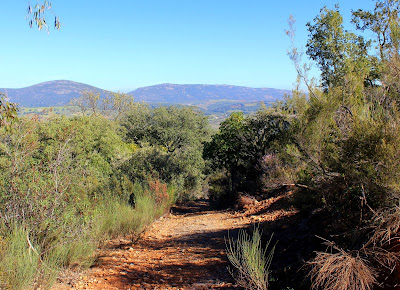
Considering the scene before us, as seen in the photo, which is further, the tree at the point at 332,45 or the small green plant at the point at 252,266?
the tree at the point at 332,45

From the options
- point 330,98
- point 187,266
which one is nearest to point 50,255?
point 187,266

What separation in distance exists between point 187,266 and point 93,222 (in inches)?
73.9

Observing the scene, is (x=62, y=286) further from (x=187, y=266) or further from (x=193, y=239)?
(x=193, y=239)

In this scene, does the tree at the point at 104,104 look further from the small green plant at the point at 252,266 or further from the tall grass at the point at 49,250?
the small green plant at the point at 252,266

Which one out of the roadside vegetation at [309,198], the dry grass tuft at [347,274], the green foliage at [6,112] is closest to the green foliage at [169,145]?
the roadside vegetation at [309,198]

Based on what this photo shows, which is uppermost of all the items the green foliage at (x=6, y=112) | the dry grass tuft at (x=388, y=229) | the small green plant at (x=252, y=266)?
the green foliage at (x=6, y=112)

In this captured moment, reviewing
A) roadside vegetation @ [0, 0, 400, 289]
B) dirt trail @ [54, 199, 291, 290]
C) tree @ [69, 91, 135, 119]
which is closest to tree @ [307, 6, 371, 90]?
roadside vegetation @ [0, 0, 400, 289]

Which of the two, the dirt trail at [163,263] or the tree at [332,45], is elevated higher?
the tree at [332,45]

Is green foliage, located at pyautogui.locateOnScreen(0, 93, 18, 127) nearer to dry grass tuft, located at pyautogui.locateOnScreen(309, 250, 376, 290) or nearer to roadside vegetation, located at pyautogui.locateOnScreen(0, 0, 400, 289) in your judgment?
roadside vegetation, located at pyautogui.locateOnScreen(0, 0, 400, 289)

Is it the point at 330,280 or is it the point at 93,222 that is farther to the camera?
the point at 93,222

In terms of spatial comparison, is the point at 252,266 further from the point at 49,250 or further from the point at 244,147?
the point at 244,147

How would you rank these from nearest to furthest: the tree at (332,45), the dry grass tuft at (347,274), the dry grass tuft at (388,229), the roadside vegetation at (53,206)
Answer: the dry grass tuft at (347,274), the dry grass tuft at (388,229), the roadside vegetation at (53,206), the tree at (332,45)

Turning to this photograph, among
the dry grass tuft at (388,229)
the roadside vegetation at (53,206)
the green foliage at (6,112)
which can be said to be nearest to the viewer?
the dry grass tuft at (388,229)

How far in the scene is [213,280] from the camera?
15.8ft
